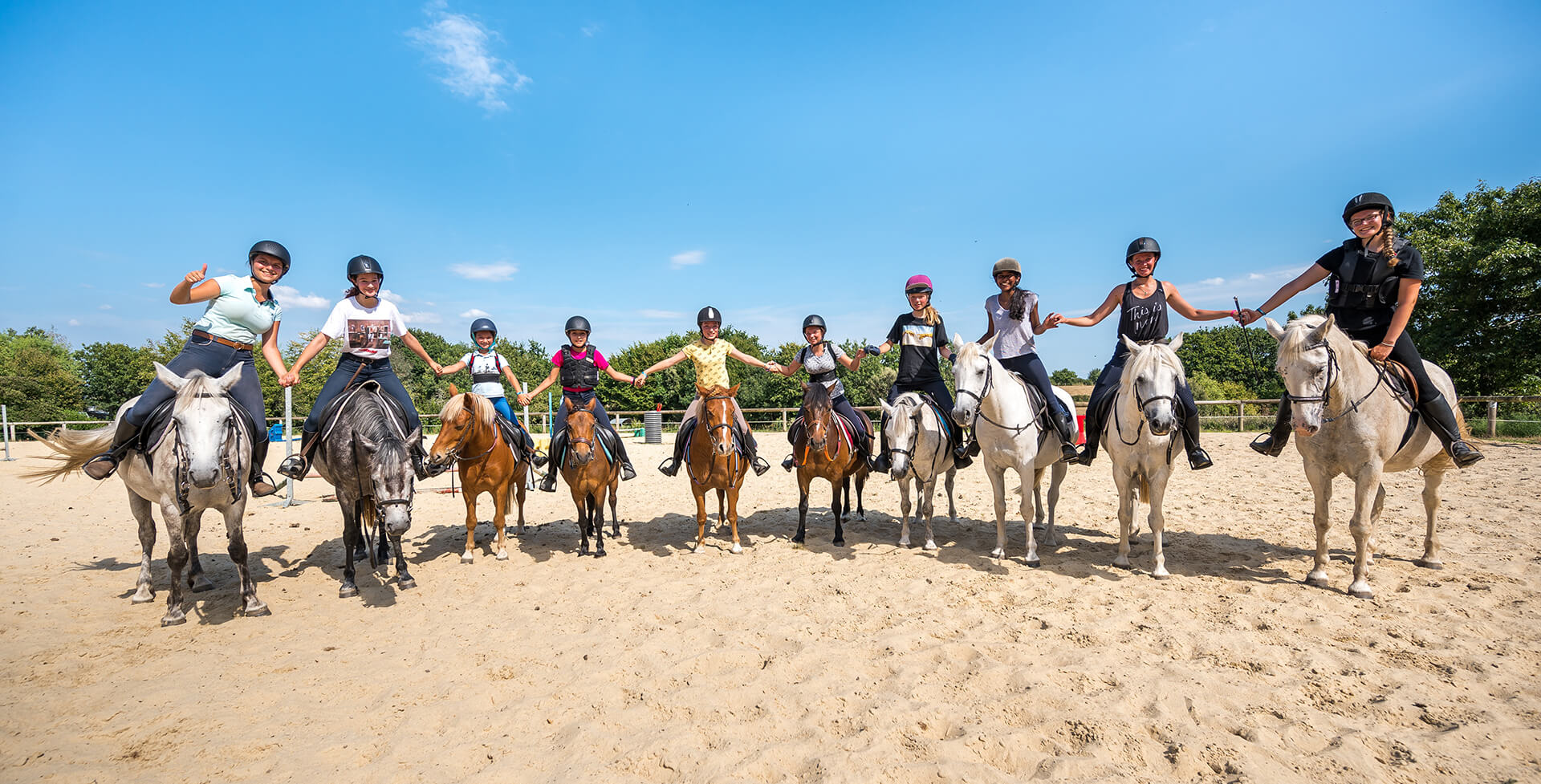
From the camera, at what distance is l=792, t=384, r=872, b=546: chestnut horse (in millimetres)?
6711

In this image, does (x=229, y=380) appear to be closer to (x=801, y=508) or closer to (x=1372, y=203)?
(x=801, y=508)

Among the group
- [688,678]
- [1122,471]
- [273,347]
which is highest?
[273,347]

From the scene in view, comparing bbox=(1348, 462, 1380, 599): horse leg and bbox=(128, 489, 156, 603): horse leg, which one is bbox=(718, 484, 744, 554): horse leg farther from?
bbox=(1348, 462, 1380, 599): horse leg

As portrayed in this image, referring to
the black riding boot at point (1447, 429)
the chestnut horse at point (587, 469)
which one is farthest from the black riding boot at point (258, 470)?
the black riding boot at point (1447, 429)

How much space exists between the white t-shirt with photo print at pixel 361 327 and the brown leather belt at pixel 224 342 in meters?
0.59

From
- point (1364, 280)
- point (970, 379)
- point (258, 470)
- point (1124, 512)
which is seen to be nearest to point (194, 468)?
point (258, 470)

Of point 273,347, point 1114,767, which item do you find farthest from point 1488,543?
point 273,347

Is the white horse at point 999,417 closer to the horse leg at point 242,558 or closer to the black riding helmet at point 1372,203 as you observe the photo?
the black riding helmet at point 1372,203

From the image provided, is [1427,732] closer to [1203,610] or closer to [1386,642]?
[1386,642]

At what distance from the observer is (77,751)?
299 cm

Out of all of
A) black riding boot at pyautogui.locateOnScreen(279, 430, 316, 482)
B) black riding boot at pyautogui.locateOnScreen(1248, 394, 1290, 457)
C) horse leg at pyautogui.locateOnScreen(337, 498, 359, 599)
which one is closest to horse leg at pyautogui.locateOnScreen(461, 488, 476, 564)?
horse leg at pyautogui.locateOnScreen(337, 498, 359, 599)

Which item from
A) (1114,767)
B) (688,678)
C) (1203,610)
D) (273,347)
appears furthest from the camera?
(273,347)

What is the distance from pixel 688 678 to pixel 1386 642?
4.49m

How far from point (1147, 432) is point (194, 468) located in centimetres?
768
